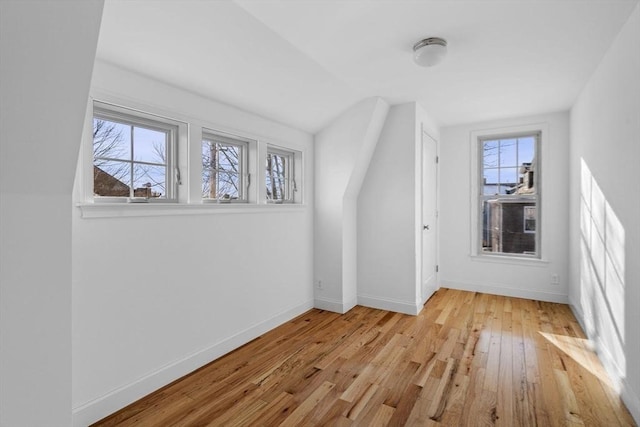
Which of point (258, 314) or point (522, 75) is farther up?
point (522, 75)

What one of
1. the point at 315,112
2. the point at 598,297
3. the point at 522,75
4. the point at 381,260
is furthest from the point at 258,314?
the point at 522,75

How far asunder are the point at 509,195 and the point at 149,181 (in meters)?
4.32

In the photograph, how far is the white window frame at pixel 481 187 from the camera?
403cm

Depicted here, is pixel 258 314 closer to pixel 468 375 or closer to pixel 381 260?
pixel 381 260

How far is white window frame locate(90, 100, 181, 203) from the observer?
1.94 m

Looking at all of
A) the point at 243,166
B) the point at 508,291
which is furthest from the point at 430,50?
the point at 508,291

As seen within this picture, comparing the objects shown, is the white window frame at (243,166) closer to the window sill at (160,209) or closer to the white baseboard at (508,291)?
the window sill at (160,209)

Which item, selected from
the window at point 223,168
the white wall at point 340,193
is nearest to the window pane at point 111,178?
the window at point 223,168

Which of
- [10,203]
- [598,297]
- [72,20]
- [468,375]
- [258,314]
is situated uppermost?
[72,20]

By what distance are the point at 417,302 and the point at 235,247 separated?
2157mm

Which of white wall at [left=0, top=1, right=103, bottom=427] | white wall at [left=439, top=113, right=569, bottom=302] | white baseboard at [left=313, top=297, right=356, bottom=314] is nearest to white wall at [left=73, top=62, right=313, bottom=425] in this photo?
white wall at [left=0, top=1, right=103, bottom=427]

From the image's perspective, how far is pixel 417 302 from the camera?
Result: 358 cm

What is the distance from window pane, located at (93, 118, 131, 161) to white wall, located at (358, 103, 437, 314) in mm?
2583

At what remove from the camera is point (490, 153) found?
14.5ft
